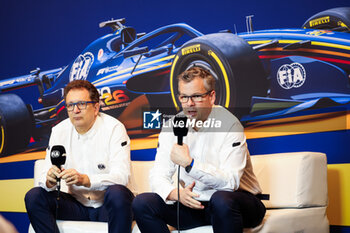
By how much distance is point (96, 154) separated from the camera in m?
2.61

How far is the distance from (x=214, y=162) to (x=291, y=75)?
0.85 m

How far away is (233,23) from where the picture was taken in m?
3.01

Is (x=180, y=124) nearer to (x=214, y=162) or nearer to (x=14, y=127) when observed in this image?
(x=214, y=162)

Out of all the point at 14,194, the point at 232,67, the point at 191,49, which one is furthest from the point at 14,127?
the point at 232,67

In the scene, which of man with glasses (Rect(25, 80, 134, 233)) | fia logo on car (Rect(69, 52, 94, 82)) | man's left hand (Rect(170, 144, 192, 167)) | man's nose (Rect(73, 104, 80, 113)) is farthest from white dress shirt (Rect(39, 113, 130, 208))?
fia logo on car (Rect(69, 52, 94, 82))

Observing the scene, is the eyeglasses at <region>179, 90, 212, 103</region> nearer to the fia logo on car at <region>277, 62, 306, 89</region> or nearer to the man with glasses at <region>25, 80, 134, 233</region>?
the man with glasses at <region>25, 80, 134, 233</region>

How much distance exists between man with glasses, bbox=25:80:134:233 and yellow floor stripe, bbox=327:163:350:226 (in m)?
1.20

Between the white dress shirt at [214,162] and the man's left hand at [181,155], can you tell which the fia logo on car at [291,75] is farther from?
the man's left hand at [181,155]

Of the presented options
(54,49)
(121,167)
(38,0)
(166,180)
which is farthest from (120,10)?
(166,180)

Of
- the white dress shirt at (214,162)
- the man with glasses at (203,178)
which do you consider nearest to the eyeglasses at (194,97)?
the man with glasses at (203,178)

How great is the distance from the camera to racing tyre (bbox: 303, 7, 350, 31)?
2.54 metres

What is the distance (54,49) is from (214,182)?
8.58 feet

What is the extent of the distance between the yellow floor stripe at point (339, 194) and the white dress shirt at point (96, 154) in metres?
1.21

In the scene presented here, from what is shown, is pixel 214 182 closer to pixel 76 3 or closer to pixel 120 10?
pixel 120 10
